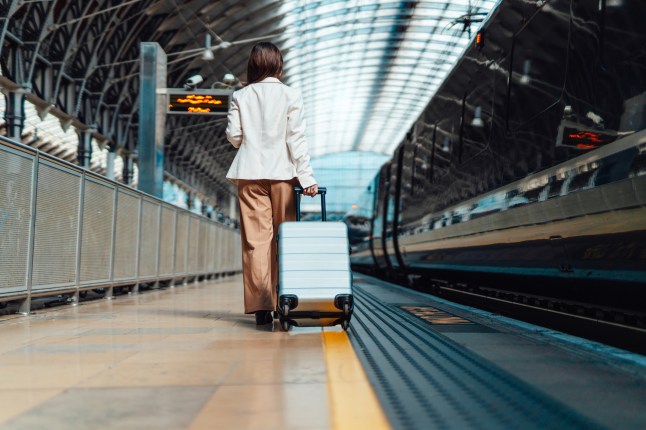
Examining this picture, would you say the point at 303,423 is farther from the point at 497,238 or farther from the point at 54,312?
the point at 497,238

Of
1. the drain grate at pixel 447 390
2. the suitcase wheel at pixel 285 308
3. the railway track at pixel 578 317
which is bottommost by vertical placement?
the drain grate at pixel 447 390

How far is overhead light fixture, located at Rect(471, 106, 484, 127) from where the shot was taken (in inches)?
348

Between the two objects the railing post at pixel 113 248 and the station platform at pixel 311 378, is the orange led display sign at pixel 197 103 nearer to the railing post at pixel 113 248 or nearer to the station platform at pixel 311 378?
the railing post at pixel 113 248

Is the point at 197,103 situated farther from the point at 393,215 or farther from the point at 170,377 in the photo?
the point at 170,377

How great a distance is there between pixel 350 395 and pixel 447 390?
1.32 feet

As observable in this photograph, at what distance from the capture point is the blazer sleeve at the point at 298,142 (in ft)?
17.4

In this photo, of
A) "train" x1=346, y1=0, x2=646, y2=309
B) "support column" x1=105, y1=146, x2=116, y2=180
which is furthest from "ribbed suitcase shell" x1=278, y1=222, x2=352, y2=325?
"support column" x1=105, y1=146, x2=116, y2=180

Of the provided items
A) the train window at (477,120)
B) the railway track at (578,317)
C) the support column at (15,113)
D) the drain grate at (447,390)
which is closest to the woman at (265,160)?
the drain grate at (447,390)

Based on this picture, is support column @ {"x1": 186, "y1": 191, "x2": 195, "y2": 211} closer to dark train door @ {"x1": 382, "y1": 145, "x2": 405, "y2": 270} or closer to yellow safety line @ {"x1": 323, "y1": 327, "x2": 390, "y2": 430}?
dark train door @ {"x1": 382, "y1": 145, "x2": 405, "y2": 270}

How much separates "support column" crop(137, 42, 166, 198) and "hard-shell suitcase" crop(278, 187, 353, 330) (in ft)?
38.4

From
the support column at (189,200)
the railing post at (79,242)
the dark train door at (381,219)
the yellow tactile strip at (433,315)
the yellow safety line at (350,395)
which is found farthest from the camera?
the support column at (189,200)

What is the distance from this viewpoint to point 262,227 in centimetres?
543

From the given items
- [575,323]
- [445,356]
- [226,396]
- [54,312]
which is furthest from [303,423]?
[54,312]

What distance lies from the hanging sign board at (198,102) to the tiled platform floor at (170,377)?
1141 cm
